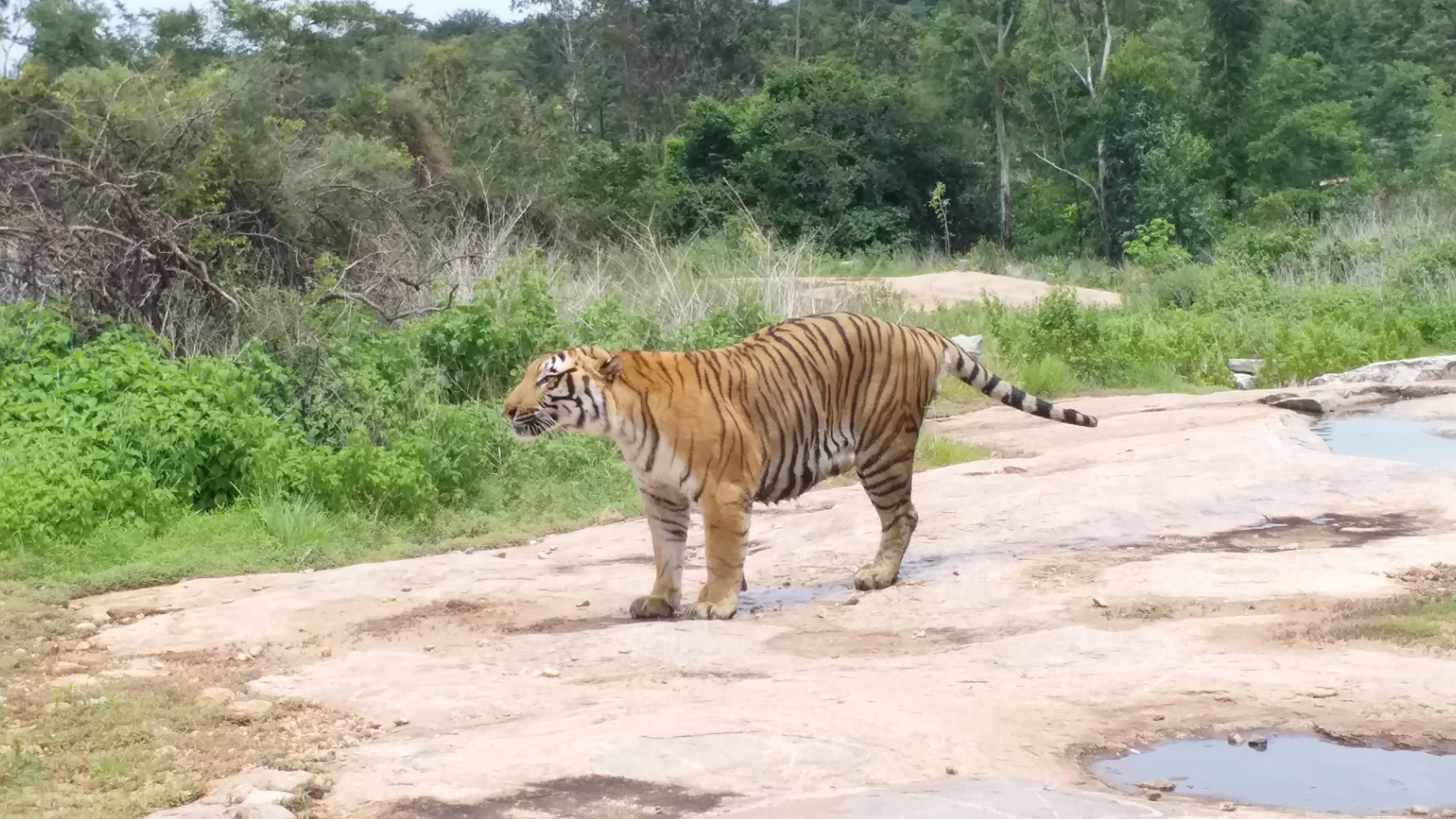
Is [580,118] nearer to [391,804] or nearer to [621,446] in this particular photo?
[621,446]

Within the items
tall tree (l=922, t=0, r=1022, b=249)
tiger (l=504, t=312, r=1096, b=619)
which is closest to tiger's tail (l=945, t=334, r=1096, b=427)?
tiger (l=504, t=312, r=1096, b=619)

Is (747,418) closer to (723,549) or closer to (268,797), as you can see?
(723,549)

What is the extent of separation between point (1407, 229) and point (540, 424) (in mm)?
19666

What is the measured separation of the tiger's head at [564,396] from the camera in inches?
246

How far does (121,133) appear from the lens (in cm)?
1187

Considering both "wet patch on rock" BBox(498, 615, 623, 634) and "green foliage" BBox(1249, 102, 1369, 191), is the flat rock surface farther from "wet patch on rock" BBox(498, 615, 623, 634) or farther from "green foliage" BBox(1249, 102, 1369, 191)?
"green foliage" BBox(1249, 102, 1369, 191)

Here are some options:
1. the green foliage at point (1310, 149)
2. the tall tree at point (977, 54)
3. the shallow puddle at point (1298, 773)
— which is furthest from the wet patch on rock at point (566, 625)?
the green foliage at point (1310, 149)

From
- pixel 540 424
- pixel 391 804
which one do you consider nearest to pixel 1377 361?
pixel 540 424

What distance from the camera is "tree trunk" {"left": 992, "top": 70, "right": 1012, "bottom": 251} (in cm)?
3319

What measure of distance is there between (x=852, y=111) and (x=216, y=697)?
26708mm

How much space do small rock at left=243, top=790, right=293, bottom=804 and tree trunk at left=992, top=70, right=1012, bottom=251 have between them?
29.7m

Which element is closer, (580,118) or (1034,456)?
(1034,456)

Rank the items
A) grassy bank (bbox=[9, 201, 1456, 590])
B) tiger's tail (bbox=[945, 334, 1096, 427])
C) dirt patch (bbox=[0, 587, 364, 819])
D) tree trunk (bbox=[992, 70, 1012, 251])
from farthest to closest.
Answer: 1. tree trunk (bbox=[992, 70, 1012, 251])
2. grassy bank (bbox=[9, 201, 1456, 590])
3. tiger's tail (bbox=[945, 334, 1096, 427])
4. dirt patch (bbox=[0, 587, 364, 819])

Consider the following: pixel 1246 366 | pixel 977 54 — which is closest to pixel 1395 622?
pixel 1246 366
